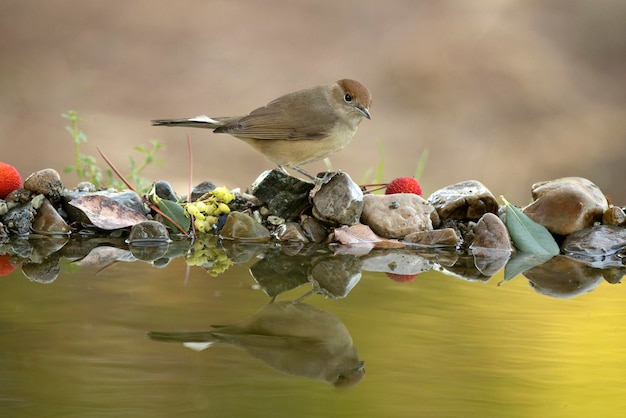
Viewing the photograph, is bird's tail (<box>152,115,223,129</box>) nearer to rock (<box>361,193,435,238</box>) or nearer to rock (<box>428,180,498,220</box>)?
rock (<box>361,193,435,238</box>)

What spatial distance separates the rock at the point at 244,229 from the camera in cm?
339

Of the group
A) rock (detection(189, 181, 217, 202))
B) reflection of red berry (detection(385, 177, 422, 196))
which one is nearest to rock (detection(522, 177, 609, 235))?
reflection of red berry (detection(385, 177, 422, 196))

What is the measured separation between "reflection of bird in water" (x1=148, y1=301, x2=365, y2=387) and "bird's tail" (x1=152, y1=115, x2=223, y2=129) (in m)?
1.60

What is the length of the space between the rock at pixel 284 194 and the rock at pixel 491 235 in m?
0.79

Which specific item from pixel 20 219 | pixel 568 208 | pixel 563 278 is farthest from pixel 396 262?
pixel 20 219

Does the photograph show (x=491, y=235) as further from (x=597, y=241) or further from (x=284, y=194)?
(x=284, y=194)

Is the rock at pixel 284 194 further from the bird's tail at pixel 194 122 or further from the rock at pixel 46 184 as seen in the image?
the rock at pixel 46 184

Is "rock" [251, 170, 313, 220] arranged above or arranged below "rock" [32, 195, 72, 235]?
above

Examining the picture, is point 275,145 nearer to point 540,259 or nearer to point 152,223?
point 152,223

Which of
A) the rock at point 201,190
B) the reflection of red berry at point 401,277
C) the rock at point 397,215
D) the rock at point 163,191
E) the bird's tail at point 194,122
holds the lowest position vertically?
the rock at point 201,190

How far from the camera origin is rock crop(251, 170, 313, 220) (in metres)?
3.49

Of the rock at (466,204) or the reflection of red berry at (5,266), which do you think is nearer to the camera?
the reflection of red berry at (5,266)

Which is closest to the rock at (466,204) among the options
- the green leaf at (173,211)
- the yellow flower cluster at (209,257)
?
the yellow flower cluster at (209,257)

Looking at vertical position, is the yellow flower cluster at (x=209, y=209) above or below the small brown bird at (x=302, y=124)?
below
